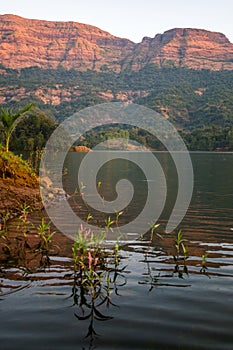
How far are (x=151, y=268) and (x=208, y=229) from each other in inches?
266

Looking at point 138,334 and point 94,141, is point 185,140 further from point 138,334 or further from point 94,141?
point 138,334

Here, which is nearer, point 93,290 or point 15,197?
point 93,290

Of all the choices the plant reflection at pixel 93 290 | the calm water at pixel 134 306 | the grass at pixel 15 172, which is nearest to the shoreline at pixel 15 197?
the grass at pixel 15 172

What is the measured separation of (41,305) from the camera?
6.90 meters

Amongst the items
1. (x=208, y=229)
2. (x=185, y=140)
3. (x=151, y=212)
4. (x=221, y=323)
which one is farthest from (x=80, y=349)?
(x=185, y=140)

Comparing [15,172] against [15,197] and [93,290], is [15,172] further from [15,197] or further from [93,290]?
[93,290]

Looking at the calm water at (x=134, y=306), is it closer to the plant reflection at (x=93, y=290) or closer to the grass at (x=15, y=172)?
the plant reflection at (x=93, y=290)

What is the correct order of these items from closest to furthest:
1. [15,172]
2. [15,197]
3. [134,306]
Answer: [134,306]
[15,197]
[15,172]

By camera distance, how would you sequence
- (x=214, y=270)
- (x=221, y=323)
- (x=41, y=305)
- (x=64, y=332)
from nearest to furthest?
(x=64, y=332), (x=221, y=323), (x=41, y=305), (x=214, y=270)

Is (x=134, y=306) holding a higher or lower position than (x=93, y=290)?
lower

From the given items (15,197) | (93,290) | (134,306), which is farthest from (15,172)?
(134,306)

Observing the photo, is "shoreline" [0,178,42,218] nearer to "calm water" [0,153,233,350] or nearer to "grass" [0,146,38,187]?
"grass" [0,146,38,187]

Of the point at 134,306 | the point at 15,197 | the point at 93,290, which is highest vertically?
the point at 93,290

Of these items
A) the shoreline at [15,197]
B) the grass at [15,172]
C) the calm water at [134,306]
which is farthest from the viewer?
the grass at [15,172]
